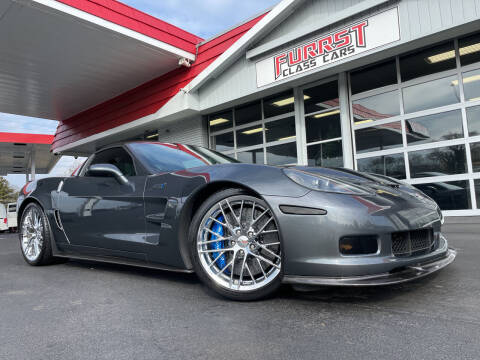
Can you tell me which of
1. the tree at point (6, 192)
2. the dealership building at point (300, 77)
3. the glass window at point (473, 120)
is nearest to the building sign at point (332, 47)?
the dealership building at point (300, 77)

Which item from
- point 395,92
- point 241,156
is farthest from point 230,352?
point 241,156

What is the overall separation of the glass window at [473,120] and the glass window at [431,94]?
0.33m

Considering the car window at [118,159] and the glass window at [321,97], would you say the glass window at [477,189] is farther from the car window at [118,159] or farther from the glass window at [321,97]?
the car window at [118,159]

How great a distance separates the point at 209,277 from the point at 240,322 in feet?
1.60

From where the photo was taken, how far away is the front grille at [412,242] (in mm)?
1915

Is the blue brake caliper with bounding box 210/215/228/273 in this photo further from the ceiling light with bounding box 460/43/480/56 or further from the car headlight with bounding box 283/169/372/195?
the ceiling light with bounding box 460/43/480/56

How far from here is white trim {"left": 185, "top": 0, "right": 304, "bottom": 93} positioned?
7832 mm

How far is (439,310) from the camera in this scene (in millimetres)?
1815

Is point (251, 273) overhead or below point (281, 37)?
below

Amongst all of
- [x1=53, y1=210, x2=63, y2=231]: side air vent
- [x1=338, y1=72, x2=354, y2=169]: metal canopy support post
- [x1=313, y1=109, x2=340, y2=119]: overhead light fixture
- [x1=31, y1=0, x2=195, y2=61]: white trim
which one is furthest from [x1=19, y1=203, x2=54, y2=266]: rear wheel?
[x1=313, y1=109, x2=340, y2=119]: overhead light fixture

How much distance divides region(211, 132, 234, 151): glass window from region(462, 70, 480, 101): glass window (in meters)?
5.98

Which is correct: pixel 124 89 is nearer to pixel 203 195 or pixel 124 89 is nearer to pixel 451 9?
pixel 451 9

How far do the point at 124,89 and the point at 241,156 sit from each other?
4963 millimetres

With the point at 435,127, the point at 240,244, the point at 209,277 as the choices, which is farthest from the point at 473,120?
the point at 209,277
